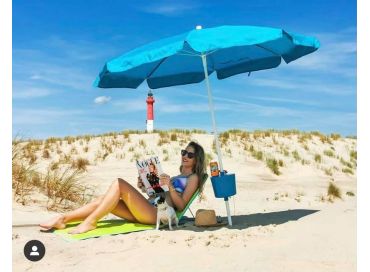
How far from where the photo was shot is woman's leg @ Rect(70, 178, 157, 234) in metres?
5.29

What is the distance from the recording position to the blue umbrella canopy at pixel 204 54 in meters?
4.79

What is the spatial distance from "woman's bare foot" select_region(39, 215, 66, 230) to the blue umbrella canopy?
70.0 inches

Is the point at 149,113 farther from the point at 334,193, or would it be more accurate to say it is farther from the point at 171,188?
the point at 171,188

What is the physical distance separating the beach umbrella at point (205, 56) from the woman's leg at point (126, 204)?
93 cm

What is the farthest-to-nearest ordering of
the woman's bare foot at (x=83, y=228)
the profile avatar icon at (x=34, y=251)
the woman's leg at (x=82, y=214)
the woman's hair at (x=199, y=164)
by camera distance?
the woman's hair at (x=199, y=164), the woman's leg at (x=82, y=214), the woman's bare foot at (x=83, y=228), the profile avatar icon at (x=34, y=251)

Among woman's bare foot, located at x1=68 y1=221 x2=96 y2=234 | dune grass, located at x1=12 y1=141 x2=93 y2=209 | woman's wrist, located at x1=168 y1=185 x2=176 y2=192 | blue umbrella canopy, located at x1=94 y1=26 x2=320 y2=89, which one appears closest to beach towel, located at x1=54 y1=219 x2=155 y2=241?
woman's bare foot, located at x1=68 y1=221 x2=96 y2=234

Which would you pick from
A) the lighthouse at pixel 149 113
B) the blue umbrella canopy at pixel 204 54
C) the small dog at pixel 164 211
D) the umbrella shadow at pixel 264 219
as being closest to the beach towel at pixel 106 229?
the small dog at pixel 164 211

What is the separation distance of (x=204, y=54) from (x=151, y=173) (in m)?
1.59

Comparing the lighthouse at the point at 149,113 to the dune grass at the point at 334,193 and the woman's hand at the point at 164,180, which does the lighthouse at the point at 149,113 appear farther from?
the woman's hand at the point at 164,180

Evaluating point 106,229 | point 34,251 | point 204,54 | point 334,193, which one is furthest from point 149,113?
point 34,251

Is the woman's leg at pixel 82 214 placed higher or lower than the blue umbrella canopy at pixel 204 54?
lower

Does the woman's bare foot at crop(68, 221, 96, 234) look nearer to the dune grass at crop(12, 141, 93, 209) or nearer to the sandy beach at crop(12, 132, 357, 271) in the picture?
the sandy beach at crop(12, 132, 357, 271)

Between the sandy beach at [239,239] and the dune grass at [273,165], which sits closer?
the sandy beach at [239,239]
